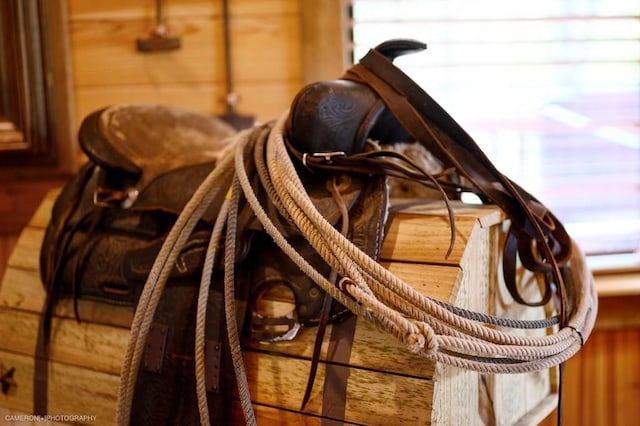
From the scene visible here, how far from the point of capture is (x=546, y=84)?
1.66 meters

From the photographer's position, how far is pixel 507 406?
3.42 ft

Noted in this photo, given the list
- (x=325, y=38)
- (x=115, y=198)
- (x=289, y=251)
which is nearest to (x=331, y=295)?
(x=289, y=251)

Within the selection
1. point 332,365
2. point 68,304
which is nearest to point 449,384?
point 332,365

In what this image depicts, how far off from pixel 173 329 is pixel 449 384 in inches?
16.8

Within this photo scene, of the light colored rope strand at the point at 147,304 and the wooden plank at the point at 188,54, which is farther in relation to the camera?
the wooden plank at the point at 188,54

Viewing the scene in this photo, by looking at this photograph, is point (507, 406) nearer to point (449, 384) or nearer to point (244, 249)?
point (449, 384)

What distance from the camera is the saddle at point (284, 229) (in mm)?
897

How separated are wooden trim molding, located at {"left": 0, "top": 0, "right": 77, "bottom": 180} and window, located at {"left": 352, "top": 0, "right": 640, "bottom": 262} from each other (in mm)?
813

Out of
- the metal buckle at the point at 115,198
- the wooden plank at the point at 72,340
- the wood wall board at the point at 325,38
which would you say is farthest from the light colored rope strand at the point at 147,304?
the wood wall board at the point at 325,38

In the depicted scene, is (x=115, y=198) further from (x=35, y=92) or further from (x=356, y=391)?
(x=35, y=92)

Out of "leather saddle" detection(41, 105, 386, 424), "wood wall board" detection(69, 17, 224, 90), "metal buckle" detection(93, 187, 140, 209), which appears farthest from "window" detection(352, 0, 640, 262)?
"metal buckle" detection(93, 187, 140, 209)

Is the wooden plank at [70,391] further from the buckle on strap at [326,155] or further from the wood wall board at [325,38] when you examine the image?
the wood wall board at [325,38]

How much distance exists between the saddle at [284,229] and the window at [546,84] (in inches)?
25.4

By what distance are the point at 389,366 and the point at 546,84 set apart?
1.11m
